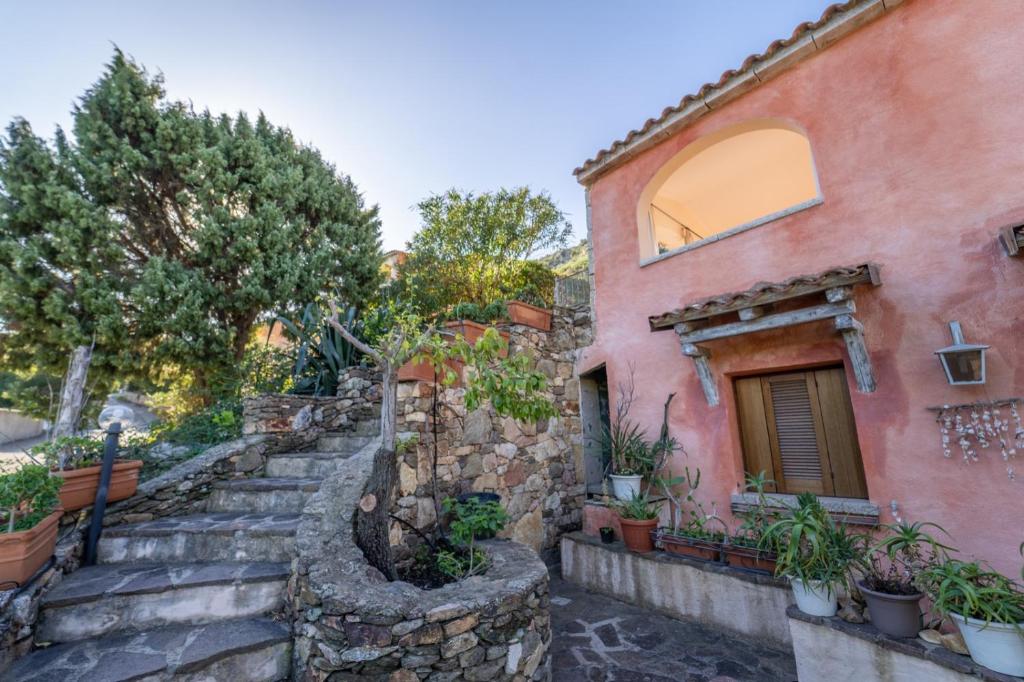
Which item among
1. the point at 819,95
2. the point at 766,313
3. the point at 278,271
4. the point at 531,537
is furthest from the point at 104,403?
the point at 819,95

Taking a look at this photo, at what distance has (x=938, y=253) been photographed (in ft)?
10.2

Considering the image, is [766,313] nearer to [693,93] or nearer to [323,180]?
[693,93]

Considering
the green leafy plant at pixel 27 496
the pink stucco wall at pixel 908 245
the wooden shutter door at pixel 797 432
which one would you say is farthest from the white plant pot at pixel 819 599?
the green leafy plant at pixel 27 496

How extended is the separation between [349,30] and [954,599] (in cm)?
721

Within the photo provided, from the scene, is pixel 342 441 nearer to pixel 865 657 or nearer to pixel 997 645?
pixel 865 657

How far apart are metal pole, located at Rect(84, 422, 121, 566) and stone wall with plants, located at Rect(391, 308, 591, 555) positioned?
6.80ft

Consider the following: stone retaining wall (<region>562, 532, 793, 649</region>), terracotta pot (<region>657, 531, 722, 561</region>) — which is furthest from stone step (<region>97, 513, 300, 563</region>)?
terracotta pot (<region>657, 531, 722, 561</region>)

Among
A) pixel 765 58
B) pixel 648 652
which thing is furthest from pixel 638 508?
pixel 765 58

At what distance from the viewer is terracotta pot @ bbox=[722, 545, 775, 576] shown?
3.18m

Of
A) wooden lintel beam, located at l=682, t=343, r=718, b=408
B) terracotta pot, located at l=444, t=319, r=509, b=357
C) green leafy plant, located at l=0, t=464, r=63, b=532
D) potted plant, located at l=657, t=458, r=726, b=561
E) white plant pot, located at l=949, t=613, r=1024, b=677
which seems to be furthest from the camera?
terracotta pot, located at l=444, t=319, r=509, b=357

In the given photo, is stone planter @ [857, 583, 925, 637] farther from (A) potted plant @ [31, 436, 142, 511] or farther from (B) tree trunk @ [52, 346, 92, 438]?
(B) tree trunk @ [52, 346, 92, 438]

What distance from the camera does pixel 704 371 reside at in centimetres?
395

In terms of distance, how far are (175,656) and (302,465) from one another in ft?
6.38

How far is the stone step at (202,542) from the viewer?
2.80m
